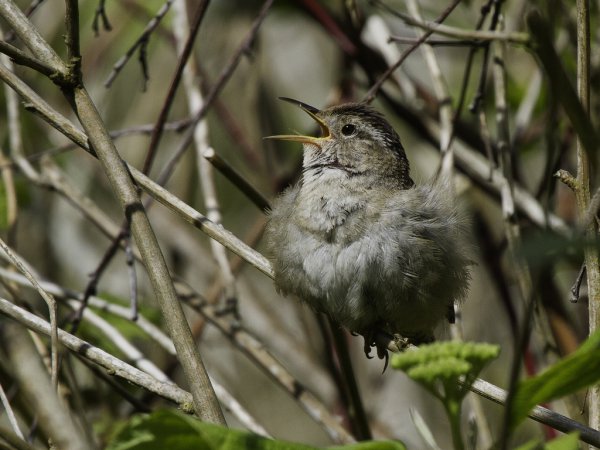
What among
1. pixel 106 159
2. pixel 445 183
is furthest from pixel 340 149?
pixel 106 159

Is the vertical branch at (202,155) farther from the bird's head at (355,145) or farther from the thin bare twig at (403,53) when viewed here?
the thin bare twig at (403,53)

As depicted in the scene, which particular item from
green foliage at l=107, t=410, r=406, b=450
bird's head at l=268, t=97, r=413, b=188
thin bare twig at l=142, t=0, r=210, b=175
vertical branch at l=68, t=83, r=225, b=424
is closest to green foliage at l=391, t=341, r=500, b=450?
green foliage at l=107, t=410, r=406, b=450

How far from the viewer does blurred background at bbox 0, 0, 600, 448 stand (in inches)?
152

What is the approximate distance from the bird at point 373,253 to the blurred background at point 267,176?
0.29 metres

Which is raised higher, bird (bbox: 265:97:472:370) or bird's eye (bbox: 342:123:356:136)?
bird's eye (bbox: 342:123:356:136)

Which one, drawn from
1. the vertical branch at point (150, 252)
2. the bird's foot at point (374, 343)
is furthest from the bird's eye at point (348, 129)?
the vertical branch at point (150, 252)

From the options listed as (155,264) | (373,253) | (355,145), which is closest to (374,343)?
(373,253)

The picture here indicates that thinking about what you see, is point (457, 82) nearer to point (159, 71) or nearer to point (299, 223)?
point (159, 71)

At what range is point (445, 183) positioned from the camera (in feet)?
11.6

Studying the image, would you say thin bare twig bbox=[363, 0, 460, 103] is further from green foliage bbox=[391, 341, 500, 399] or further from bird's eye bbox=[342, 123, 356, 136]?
green foliage bbox=[391, 341, 500, 399]

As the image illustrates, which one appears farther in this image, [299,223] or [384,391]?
[384,391]

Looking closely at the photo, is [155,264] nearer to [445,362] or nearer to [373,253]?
[445,362]

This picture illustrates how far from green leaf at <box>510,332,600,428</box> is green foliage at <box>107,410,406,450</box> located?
22 centimetres

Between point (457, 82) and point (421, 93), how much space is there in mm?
856
